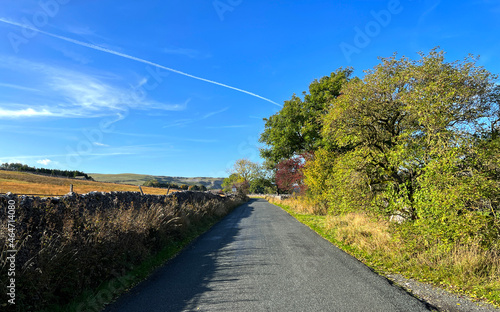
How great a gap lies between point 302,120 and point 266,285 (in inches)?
993

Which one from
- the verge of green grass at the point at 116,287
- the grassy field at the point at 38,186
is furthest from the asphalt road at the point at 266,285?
the grassy field at the point at 38,186

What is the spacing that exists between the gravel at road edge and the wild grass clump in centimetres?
711

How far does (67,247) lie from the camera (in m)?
5.75

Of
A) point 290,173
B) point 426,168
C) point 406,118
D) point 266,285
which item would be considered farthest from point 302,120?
point 266,285

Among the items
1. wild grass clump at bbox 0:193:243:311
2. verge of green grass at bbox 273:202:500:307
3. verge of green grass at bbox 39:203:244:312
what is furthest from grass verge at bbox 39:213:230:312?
verge of green grass at bbox 273:202:500:307

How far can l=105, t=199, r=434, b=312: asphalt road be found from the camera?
16.9 feet

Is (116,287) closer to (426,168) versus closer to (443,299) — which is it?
(443,299)

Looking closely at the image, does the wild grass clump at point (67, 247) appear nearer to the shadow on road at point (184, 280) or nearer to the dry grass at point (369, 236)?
the shadow on road at point (184, 280)

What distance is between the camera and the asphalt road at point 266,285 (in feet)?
16.9

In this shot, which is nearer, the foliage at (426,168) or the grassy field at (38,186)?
the foliage at (426,168)

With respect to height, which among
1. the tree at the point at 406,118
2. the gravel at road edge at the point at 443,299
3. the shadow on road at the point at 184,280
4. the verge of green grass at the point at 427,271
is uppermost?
the tree at the point at 406,118

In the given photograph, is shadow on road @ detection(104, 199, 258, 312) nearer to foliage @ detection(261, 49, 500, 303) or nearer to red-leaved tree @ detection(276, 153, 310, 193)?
foliage @ detection(261, 49, 500, 303)

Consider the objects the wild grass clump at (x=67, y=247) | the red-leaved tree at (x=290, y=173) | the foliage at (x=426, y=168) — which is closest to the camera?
the wild grass clump at (x=67, y=247)

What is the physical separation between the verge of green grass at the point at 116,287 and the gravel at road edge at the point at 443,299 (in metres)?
6.50
